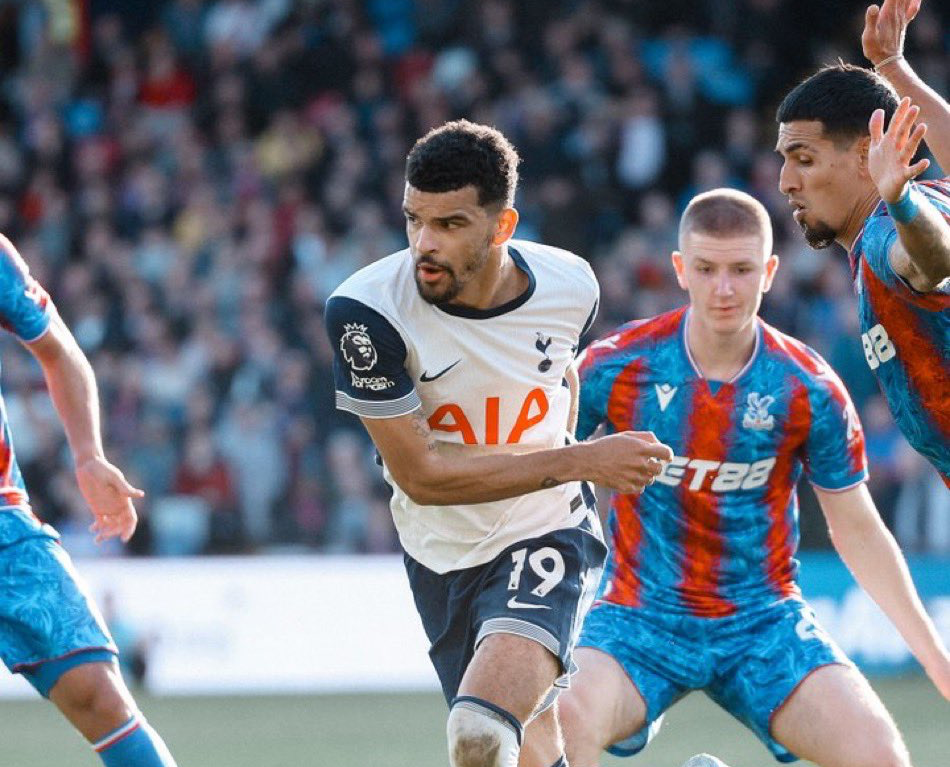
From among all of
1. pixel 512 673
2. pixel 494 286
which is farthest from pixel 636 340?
pixel 512 673

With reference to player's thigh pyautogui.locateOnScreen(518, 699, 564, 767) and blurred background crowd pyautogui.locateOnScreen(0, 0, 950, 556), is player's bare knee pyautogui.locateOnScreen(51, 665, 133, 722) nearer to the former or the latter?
player's thigh pyautogui.locateOnScreen(518, 699, 564, 767)

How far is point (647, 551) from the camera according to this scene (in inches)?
Result: 236

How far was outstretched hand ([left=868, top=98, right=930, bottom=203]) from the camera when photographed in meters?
4.46

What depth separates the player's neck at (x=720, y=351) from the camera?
6062mm

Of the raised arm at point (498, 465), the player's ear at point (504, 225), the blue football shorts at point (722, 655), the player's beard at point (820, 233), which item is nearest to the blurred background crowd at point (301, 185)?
the blue football shorts at point (722, 655)

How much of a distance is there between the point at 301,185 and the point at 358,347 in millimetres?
10837

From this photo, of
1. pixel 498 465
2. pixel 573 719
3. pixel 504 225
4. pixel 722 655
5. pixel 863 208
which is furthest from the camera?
pixel 722 655

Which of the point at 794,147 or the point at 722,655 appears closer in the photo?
the point at 794,147

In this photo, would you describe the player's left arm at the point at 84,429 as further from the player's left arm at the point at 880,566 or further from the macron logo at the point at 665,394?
the player's left arm at the point at 880,566

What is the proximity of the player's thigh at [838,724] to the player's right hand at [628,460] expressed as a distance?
115 cm

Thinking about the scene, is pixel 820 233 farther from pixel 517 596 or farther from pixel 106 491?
pixel 106 491

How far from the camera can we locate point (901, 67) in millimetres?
5328

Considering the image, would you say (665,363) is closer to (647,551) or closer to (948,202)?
(647,551)

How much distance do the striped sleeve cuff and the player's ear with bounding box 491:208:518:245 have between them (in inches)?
20.7
